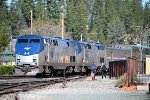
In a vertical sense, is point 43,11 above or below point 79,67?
above

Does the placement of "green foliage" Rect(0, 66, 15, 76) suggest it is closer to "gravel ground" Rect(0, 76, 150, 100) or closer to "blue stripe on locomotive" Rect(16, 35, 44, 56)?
"blue stripe on locomotive" Rect(16, 35, 44, 56)

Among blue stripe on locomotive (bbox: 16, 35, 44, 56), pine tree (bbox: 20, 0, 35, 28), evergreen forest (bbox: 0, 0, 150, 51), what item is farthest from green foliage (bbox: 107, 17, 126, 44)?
blue stripe on locomotive (bbox: 16, 35, 44, 56)

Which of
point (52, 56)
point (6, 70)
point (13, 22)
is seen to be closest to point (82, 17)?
point (13, 22)

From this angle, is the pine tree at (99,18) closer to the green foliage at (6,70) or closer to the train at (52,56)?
the green foliage at (6,70)

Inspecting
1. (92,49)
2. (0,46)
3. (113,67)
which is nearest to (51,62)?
(113,67)

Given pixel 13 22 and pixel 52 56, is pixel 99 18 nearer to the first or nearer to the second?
pixel 13 22

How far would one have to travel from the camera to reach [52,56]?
1705 inches

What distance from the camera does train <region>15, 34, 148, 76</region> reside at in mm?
40625

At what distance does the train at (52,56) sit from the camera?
40.6 meters

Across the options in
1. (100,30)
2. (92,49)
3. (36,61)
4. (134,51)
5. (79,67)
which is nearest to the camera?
(36,61)

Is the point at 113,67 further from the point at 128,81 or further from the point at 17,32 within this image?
the point at 17,32

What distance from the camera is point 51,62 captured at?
141 ft

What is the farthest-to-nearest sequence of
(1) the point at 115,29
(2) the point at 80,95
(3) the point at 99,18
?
(3) the point at 99,18, (1) the point at 115,29, (2) the point at 80,95

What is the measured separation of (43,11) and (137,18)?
1413 inches
